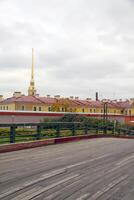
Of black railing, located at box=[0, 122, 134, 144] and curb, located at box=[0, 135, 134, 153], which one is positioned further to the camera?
black railing, located at box=[0, 122, 134, 144]

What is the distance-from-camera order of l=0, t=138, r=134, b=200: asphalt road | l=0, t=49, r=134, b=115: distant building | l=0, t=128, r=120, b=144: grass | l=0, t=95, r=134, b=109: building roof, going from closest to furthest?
l=0, t=138, r=134, b=200: asphalt road < l=0, t=128, r=120, b=144: grass < l=0, t=49, r=134, b=115: distant building < l=0, t=95, r=134, b=109: building roof

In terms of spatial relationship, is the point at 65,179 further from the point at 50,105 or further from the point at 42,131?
the point at 50,105

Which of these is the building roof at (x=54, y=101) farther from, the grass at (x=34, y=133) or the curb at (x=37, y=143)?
the curb at (x=37, y=143)

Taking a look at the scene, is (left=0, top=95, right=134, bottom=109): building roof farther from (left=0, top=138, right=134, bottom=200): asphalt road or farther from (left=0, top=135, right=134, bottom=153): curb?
(left=0, top=138, right=134, bottom=200): asphalt road

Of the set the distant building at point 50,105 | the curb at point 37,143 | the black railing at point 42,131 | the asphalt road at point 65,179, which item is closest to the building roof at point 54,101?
the distant building at point 50,105

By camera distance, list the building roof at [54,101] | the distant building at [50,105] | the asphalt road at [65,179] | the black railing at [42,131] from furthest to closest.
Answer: the building roof at [54,101], the distant building at [50,105], the black railing at [42,131], the asphalt road at [65,179]

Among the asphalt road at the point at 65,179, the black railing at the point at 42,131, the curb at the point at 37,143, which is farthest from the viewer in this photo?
the black railing at the point at 42,131

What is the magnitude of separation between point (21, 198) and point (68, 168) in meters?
4.43

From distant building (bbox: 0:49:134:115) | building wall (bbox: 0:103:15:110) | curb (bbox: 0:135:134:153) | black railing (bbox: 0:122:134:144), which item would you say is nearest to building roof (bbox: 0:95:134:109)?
distant building (bbox: 0:49:134:115)

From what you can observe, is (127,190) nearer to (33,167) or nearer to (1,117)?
(33,167)

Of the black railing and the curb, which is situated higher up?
the black railing

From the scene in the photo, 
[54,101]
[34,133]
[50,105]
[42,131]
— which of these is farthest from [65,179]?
[54,101]

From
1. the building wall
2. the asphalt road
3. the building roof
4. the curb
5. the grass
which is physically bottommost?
the asphalt road

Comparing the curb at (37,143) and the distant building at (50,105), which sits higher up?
the distant building at (50,105)
